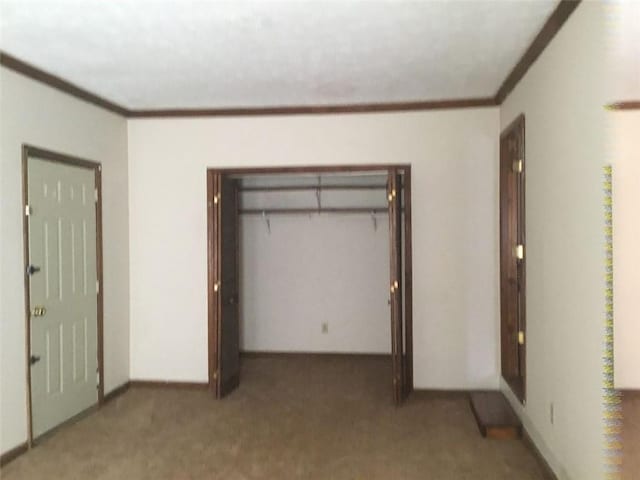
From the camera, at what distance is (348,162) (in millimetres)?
4566

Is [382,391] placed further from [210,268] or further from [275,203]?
[275,203]

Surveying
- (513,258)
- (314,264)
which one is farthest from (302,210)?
(513,258)

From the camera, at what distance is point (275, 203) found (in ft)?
19.4

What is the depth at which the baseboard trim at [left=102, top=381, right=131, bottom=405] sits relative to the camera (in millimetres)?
4411

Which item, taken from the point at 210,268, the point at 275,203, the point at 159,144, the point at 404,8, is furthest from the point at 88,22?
the point at 275,203

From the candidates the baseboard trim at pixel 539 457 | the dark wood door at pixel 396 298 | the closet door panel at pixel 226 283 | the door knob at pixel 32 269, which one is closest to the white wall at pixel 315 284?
the closet door panel at pixel 226 283

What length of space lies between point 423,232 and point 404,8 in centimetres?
221

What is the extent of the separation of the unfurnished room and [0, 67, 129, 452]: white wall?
0.06ft

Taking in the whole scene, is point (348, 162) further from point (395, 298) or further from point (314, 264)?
point (314, 264)

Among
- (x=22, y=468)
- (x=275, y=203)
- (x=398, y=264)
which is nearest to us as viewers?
(x=22, y=468)

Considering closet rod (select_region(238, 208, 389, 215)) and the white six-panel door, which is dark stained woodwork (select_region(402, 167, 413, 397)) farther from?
the white six-panel door

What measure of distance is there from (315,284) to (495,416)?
103 inches

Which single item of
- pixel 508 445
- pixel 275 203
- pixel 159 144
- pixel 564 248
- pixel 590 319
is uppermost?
pixel 159 144

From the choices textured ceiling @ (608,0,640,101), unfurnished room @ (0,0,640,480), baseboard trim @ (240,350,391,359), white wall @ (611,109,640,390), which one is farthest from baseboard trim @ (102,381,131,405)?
textured ceiling @ (608,0,640,101)
